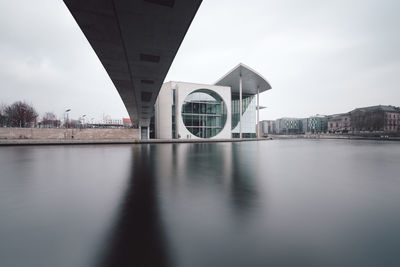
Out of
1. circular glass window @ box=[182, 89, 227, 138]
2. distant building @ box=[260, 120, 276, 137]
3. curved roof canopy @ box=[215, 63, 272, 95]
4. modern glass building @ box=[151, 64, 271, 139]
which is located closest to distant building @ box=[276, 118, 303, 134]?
distant building @ box=[260, 120, 276, 137]

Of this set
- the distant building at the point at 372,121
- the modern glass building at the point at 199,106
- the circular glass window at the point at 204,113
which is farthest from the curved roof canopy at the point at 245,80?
the distant building at the point at 372,121

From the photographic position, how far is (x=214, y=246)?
201 cm

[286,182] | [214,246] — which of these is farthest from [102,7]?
[286,182]

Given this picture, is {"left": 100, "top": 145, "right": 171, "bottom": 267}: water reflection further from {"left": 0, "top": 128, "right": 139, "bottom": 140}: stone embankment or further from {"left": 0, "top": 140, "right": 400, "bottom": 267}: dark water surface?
{"left": 0, "top": 128, "right": 139, "bottom": 140}: stone embankment

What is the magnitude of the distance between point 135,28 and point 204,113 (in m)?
32.1

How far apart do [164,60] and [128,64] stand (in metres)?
2.08

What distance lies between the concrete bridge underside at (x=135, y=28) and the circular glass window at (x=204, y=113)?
2674 centimetres

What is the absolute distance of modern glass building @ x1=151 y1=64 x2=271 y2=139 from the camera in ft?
113

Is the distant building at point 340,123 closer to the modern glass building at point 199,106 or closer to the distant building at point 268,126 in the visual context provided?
the distant building at point 268,126

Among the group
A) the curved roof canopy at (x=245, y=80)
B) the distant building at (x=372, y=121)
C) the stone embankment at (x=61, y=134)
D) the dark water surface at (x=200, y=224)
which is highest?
the curved roof canopy at (x=245, y=80)

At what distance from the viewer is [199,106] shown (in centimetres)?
3694

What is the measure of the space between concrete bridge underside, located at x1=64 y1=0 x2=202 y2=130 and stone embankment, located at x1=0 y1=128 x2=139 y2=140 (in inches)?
1047

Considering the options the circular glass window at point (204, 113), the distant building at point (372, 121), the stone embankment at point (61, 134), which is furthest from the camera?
the distant building at point (372, 121)

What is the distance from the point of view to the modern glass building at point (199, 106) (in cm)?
3444
